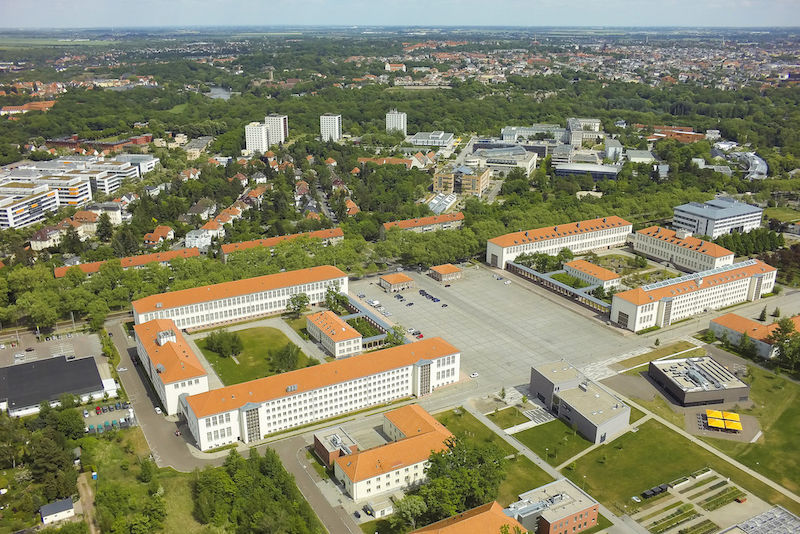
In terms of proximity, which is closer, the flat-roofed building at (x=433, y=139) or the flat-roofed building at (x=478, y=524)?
the flat-roofed building at (x=478, y=524)

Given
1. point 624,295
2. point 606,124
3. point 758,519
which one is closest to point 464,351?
point 624,295

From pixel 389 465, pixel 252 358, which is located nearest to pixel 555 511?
pixel 389 465

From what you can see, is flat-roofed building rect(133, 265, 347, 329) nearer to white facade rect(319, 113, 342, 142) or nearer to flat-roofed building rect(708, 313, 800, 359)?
flat-roofed building rect(708, 313, 800, 359)

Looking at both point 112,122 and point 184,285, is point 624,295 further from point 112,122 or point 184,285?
point 112,122

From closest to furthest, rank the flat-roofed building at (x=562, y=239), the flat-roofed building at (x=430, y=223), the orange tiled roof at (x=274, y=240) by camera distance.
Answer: the orange tiled roof at (x=274, y=240) → the flat-roofed building at (x=562, y=239) → the flat-roofed building at (x=430, y=223)

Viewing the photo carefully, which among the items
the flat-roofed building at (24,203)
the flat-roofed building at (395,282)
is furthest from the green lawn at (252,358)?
the flat-roofed building at (24,203)

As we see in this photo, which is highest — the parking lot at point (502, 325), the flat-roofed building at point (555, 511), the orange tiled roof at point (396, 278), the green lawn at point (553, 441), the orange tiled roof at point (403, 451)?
the orange tiled roof at point (403, 451)

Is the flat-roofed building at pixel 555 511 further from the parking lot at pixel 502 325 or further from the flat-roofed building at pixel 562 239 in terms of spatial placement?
the flat-roofed building at pixel 562 239
